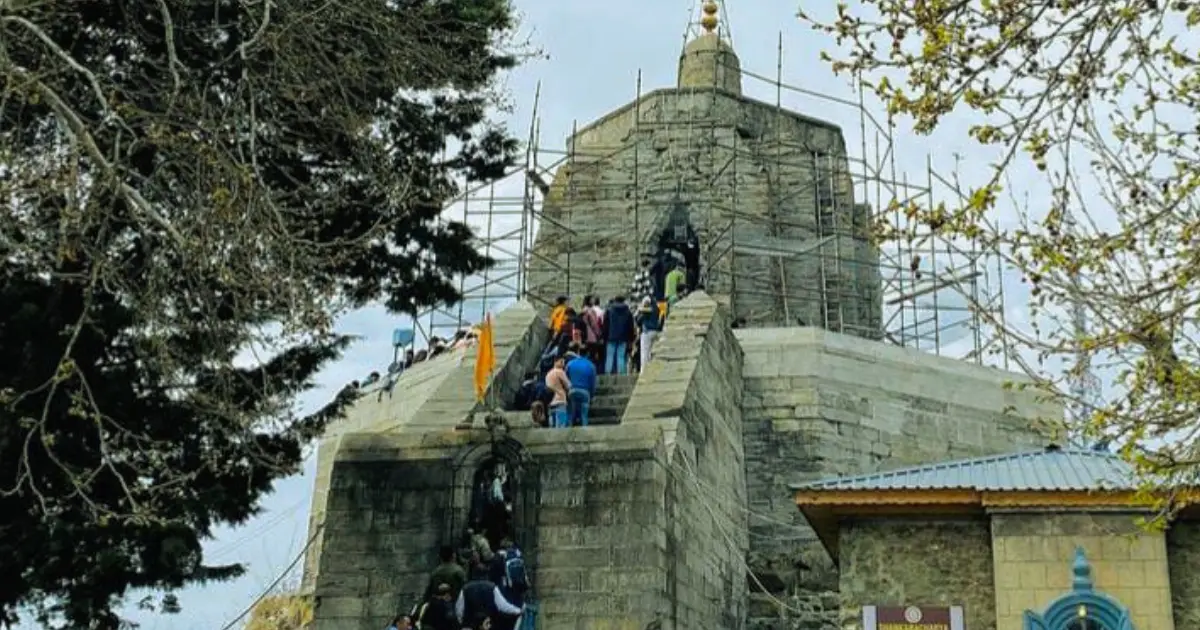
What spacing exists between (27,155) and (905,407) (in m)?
11.7

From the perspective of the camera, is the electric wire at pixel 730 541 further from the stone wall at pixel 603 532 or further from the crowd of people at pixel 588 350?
the crowd of people at pixel 588 350

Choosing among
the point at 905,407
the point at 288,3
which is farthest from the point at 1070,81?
the point at 905,407

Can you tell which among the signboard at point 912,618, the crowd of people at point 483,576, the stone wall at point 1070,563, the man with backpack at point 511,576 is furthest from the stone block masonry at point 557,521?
the stone wall at point 1070,563

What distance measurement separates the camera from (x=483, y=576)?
10297 mm

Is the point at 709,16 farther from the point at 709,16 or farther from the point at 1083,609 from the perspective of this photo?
the point at 1083,609

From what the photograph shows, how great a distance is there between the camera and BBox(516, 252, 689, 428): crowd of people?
12.8m

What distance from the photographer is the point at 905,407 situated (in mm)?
17359

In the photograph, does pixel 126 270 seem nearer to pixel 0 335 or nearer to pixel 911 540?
pixel 0 335

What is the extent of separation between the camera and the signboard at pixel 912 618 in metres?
10.6

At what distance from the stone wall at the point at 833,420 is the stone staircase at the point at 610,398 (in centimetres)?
252

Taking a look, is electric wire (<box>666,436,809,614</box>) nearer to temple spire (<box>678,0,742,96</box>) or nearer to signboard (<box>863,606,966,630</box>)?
signboard (<box>863,606,966,630</box>)

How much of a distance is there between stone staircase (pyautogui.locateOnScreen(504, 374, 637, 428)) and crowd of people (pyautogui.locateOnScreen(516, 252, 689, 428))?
0.51 feet

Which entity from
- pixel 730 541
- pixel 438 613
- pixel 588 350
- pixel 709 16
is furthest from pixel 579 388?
pixel 709 16

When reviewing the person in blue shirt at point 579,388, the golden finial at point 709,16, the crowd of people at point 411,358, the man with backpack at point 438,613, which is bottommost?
the man with backpack at point 438,613
